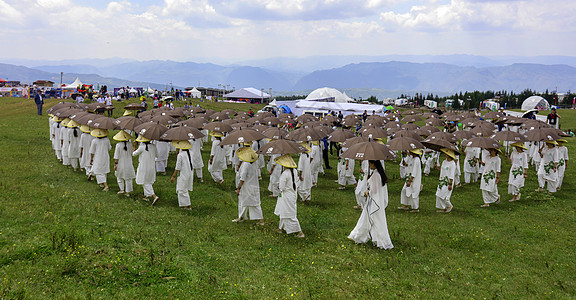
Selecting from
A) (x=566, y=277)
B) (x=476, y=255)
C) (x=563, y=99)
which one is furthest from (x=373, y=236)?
(x=563, y=99)

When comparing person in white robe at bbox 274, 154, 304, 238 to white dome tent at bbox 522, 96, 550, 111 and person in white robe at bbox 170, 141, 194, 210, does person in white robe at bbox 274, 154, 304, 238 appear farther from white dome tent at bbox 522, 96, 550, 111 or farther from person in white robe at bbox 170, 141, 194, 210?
white dome tent at bbox 522, 96, 550, 111

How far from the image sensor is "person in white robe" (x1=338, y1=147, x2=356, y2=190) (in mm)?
16328

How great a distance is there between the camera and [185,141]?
1223cm

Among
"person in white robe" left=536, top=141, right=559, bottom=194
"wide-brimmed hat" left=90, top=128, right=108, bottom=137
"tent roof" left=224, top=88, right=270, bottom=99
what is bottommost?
"person in white robe" left=536, top=141, right=559, bottom=194

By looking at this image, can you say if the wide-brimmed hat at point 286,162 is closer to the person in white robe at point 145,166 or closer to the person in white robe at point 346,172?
the person in white robe at point 145,166

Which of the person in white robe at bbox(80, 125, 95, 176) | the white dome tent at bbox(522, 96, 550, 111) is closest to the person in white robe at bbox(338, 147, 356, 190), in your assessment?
the person in white robe at bbox(80, 125, 95, 176)

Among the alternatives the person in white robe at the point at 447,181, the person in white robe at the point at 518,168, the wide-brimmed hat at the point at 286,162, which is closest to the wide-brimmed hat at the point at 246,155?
the wide-brimmed hat at the point at 286,162

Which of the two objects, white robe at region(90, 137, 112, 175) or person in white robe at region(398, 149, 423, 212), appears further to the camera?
white robe at region(90, 137, 112, 175)

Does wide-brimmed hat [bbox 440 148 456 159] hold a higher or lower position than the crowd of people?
higher

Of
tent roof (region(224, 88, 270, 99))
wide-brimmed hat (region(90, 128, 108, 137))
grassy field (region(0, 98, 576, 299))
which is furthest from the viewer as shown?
tent roof (region(224, 88, 270, 99))

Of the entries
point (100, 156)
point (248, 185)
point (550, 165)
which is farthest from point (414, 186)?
point (100, 156)

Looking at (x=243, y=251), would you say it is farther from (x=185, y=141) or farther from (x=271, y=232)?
(x=185, y=141)

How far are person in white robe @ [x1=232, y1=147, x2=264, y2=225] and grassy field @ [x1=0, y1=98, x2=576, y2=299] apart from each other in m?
0.51

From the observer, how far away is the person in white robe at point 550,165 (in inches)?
601
